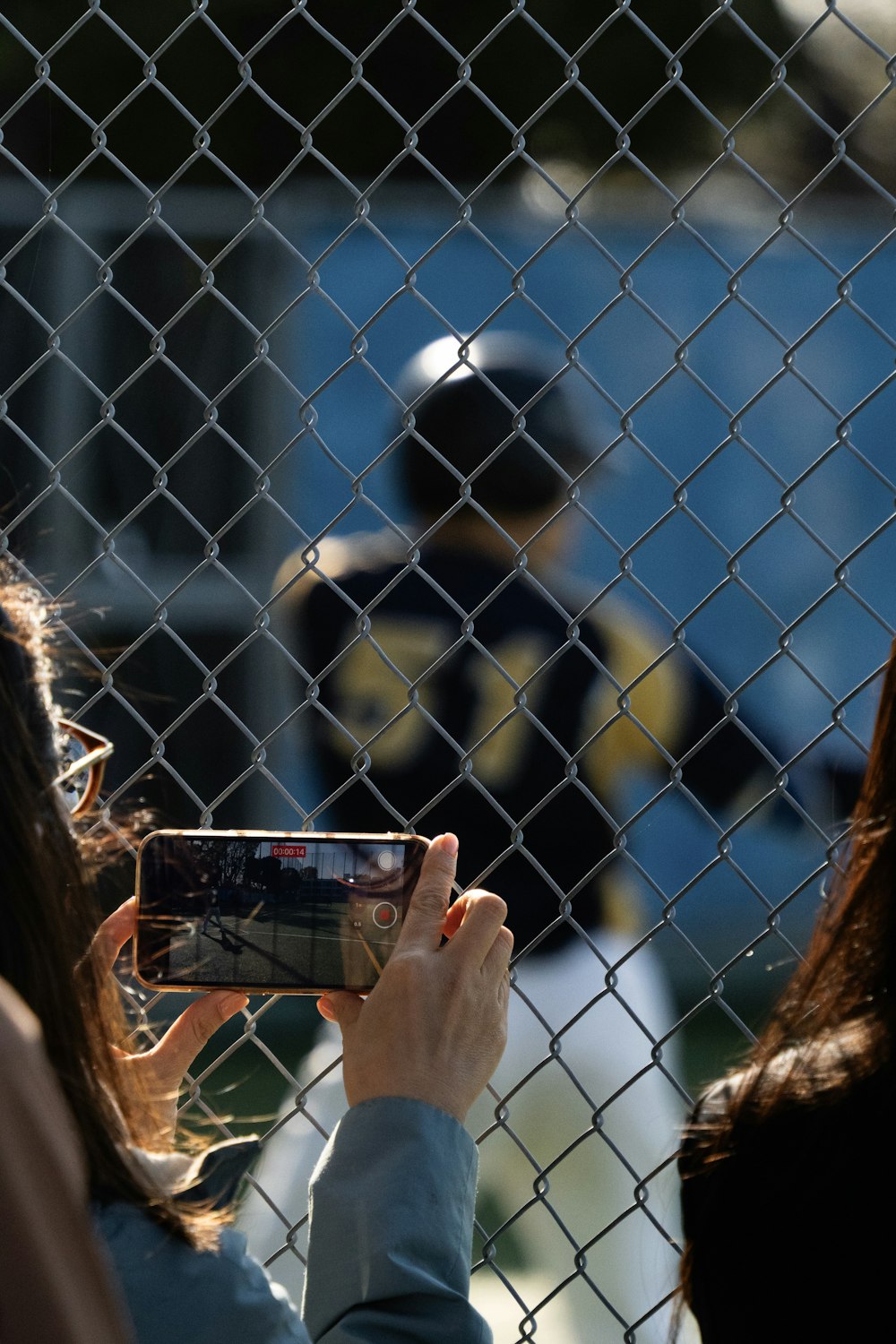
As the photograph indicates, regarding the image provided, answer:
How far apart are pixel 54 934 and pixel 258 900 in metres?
0.33

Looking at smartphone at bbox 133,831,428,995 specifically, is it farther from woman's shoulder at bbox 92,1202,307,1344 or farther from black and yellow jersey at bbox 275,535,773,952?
black and yellow jersey at bbox 275,535,773,952

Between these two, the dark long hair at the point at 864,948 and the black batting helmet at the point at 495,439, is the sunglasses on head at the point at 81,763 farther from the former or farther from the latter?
the black batting helmet at the point at 495,439

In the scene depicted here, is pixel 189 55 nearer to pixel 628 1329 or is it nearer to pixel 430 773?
pixel 430 773

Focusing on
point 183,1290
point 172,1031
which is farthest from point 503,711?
point 183,1290

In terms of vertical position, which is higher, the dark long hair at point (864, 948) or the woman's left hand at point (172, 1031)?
the dark long hair at point (864, 948)

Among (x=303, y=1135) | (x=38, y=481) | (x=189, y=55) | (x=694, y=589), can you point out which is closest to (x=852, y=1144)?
(x=303, y=1135)

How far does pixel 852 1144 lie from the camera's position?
0.96 meters

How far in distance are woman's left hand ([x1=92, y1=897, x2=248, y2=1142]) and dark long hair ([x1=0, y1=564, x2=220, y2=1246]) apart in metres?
0.22

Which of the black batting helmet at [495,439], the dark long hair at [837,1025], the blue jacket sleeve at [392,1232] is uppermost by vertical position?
the black batting helmet at [495,439]

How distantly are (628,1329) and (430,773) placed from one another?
1519 millimetres

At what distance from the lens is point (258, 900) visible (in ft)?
4.09

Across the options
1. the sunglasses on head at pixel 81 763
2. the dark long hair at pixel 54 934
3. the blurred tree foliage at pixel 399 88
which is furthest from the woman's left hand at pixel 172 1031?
the blurred tree foliage at pixel 399 88

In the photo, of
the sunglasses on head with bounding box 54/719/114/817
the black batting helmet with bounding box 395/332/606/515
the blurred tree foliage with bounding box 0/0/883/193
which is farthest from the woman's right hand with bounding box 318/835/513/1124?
the blurred tree foliage with bounding box 0/0/883/193

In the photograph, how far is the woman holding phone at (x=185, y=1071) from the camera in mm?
933
